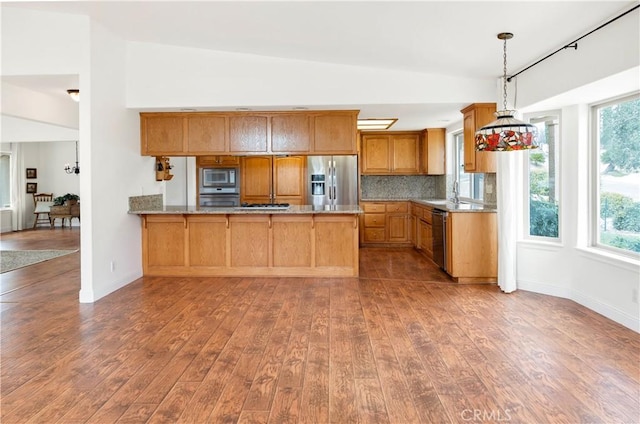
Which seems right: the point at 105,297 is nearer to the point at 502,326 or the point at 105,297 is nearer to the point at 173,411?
the point at 173,411

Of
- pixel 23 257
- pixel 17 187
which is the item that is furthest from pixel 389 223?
pixel 17 187

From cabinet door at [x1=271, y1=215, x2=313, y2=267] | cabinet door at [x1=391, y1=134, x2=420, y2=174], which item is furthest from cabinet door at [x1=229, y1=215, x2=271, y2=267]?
cabinet door at [x1=391, y1=134, x2=420, y2=174]

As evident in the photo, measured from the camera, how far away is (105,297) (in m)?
4.68

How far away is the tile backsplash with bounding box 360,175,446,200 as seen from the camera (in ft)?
28.3

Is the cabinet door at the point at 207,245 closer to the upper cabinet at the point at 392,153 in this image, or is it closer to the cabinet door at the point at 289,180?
the cabinet door at the point at 289,180

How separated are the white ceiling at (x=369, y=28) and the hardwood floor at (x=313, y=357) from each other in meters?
2.36

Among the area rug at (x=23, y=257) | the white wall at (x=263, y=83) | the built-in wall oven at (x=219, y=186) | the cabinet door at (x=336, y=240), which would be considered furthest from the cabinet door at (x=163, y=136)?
the area rug at (x=23, y=257)

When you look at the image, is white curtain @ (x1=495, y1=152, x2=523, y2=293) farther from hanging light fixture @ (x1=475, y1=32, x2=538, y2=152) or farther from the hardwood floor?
hanging light fixture @ (x1=475, y1=32, x2=538, y2=152)

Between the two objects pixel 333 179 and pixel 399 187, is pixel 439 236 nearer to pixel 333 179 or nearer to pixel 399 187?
pixel 333 179

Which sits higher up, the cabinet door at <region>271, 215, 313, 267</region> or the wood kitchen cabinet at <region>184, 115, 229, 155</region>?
the wood kitchen cabinet at <region>184, 115, 229, 155</region>

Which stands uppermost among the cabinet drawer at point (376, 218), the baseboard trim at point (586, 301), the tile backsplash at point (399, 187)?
the tile backsplash at point (399, 187)

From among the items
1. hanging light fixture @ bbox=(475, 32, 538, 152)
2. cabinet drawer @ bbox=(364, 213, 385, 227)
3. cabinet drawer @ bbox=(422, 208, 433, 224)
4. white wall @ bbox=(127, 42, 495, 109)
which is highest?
white wall @ bbox=(127, 42, 495, 109)

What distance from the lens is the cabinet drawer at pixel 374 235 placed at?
8.20m

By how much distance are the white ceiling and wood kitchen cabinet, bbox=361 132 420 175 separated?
112 inches
